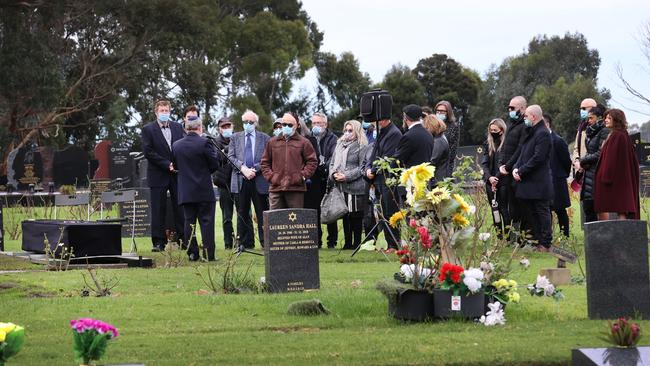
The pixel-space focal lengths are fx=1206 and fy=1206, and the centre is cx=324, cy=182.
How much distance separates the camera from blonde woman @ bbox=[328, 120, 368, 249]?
21219 millimetres

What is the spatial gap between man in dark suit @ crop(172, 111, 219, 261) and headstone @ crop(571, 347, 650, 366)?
35.2 feet

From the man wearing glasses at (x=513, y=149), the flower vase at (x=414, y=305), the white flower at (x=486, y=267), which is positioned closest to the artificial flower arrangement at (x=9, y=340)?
the flower vase at (x=414, y=305)

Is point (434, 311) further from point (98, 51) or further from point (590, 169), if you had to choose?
point (98, 51)

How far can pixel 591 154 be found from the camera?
18719 millimetres

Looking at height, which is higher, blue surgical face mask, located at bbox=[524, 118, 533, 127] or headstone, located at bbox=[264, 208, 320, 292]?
blue surgical face mask, located at bbox=[524, 118, 533, 127]

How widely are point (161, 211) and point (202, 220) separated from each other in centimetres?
231

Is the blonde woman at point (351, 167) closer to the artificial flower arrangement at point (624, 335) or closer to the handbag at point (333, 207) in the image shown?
the handbag at point (333, 207)

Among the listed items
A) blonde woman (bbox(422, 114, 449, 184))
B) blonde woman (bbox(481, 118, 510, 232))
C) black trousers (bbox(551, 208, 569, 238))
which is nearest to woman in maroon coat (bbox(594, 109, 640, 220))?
blonde woman (bbox(422, 114, 449, 184))

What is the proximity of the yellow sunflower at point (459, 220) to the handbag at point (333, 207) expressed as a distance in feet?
29.2

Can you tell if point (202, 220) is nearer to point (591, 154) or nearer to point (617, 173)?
point (591, 154)

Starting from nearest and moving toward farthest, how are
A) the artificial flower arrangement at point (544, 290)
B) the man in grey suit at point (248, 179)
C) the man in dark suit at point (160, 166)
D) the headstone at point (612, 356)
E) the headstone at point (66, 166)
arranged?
the headstone at point (612, 356) < the artificial flower arrangement at point (544, 290) < the man in dark suit at point (160, 166) < the man in grey suit at point (248, 179) < the headstone at point (66, 166)

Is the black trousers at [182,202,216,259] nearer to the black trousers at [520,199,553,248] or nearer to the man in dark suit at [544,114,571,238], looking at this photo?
the black trousers at [520,199,553,248]

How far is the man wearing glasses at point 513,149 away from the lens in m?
19.8

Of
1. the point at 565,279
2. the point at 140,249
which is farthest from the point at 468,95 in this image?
the point at 565,279
